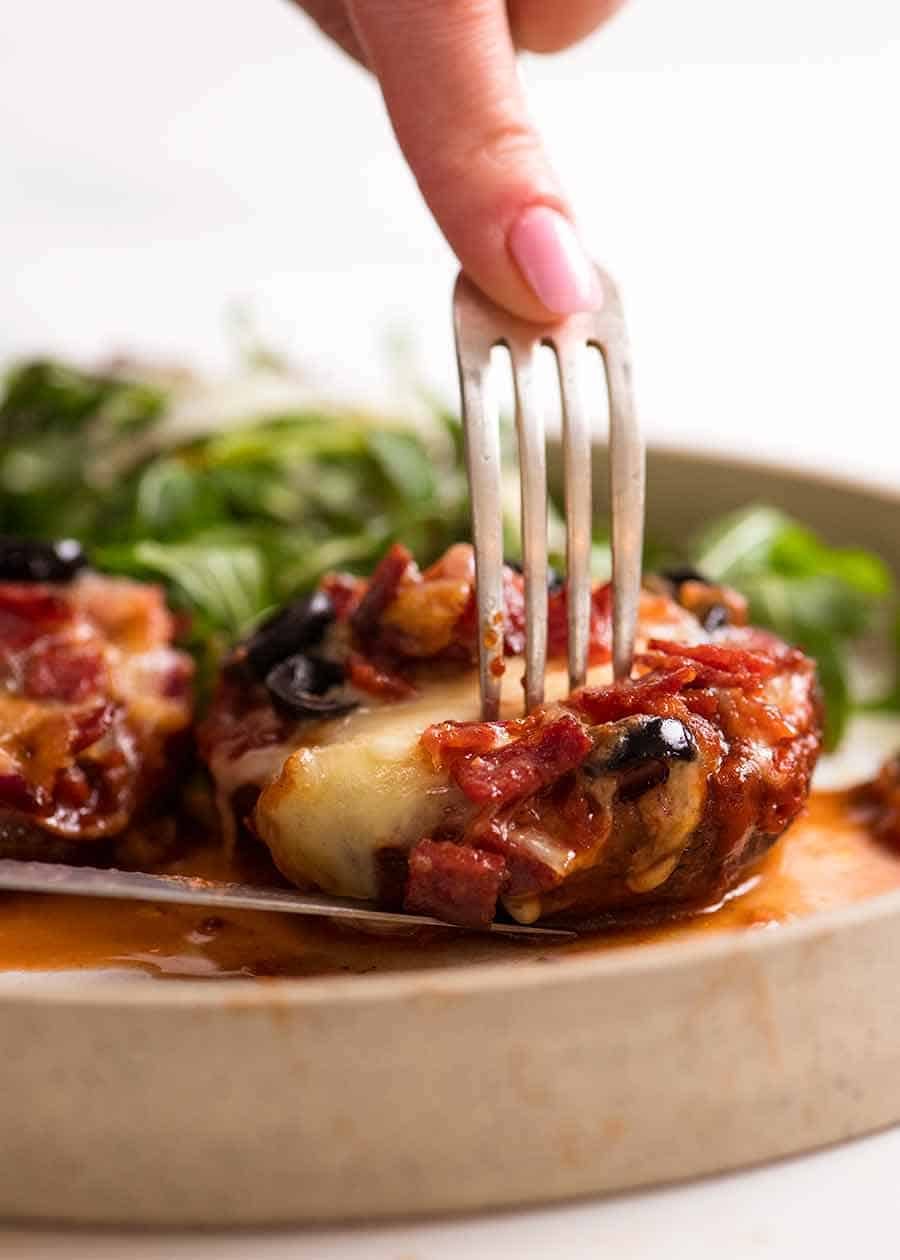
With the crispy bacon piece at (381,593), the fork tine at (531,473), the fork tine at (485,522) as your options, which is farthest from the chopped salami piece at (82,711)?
the fork tine at (531,473)

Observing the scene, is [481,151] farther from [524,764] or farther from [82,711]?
[82,711]

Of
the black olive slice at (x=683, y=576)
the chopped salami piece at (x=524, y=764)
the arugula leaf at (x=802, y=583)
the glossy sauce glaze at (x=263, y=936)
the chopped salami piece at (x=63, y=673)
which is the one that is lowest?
the arugula leaf at (x=802, y=583)

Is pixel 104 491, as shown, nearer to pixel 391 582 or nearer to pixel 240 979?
pixel 391 582

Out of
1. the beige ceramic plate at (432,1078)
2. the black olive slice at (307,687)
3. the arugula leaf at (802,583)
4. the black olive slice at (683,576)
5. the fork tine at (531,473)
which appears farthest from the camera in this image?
the arugula leaf at (802,583)

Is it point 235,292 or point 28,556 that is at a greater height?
point 28,556

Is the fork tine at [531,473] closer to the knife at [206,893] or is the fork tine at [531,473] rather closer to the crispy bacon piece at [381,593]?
the crispy bacon piece at [381,593]

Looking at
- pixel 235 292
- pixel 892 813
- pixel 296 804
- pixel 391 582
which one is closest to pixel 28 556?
pixel 391 582

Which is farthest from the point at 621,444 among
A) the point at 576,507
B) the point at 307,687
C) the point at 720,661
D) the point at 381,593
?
the point at 307,687
